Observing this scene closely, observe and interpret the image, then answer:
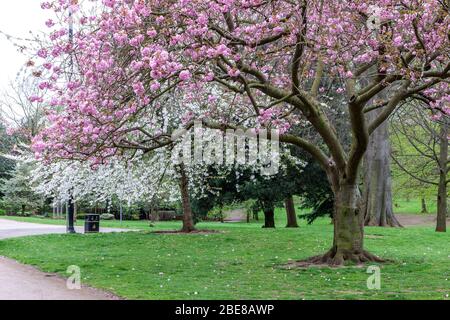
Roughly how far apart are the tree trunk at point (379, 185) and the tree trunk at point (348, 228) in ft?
39.6

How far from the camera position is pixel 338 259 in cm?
1186

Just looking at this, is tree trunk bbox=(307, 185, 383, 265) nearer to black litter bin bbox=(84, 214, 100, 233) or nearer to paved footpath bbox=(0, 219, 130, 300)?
paved footpath bbox=(0, 219, 130, 300)

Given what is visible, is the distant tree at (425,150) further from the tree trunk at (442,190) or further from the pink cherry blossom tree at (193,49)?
the pink cherry blossom tree at (193,49)

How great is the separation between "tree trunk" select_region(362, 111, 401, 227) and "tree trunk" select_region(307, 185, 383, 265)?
476 inches

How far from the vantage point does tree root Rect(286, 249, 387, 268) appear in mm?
11820

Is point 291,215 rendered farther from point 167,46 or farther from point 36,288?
point 36,288

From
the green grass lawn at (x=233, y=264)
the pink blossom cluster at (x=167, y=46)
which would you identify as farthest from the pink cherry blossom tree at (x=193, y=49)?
the green grass lawn at (x=233, y=264)

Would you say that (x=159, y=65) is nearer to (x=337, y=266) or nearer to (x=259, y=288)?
(x=259, y=288)

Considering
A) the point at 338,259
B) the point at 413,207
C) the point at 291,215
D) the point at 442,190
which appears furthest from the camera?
the point at 413,207

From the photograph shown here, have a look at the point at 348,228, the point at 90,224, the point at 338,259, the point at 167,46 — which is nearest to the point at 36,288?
the point at 167,46

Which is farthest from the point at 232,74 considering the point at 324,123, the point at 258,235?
the point at 258,235

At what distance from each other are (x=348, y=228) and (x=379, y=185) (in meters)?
12.5

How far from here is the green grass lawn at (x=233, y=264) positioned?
8.76 metres
